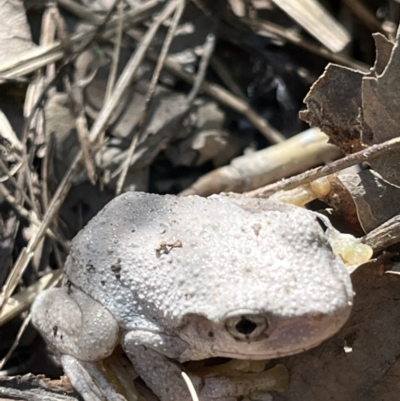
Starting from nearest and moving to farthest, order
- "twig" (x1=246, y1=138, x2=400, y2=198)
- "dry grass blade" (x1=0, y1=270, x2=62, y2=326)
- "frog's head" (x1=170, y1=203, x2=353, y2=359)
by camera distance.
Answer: "frog's head" (x1=170, y1=203, x2=353, y2=359), "twig" (x1=246, y1=138, x2=400, y2=198), "dry grass blade" (x1=0, y1=270, x2=62, y2=326)

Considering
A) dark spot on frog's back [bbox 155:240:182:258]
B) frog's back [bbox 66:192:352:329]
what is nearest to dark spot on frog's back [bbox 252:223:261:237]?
frog's back [bbox 66:192:352:329]

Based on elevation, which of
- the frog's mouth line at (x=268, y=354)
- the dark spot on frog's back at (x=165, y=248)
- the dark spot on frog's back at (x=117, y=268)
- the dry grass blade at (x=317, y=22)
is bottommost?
the frog's mouth line at (x=268, y=354)

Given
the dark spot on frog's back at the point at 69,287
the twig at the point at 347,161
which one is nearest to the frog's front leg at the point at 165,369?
the dark spot on frog's back at the point at 69,287

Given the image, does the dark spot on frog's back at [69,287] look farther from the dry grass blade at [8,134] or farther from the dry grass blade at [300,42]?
the dry grass blade at [300,42]

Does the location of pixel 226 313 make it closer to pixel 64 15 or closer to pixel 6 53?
pixel 6 53

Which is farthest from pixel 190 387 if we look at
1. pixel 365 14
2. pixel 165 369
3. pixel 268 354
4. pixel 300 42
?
pixel 365 14

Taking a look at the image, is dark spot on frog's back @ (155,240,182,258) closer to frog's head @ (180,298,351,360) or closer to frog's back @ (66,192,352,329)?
frog's back @ (66,192,352,329)

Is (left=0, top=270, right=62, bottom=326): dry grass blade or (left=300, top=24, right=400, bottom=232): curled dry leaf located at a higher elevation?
(left=300, top=24, right=400, bottom=232): curled dry leaf
